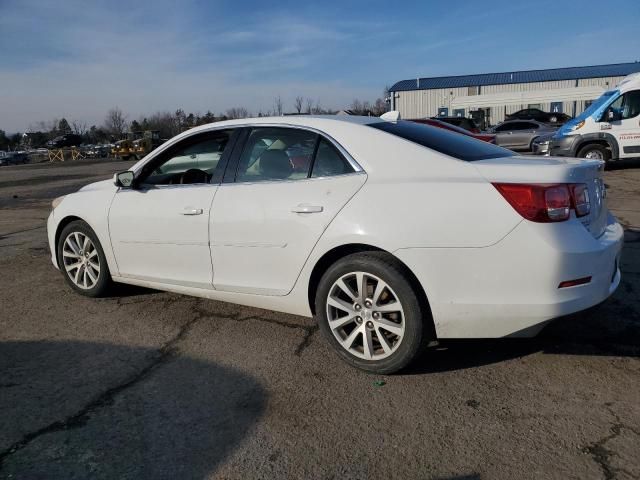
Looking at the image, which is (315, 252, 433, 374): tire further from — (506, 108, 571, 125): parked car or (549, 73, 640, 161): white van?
(506, 108, 571, 125): parked car

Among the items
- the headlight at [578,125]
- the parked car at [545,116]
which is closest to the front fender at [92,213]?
the headlight at [578,125]

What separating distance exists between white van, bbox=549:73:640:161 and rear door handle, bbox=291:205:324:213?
12179 mm

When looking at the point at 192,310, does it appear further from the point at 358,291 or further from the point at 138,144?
the point at 138,144

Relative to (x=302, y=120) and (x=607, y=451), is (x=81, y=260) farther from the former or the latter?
(x=607, y=451)

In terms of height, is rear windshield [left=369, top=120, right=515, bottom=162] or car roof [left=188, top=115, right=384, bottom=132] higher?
car roof [left=188, top=115, right=384, bottom=132]

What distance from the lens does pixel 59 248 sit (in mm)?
5164

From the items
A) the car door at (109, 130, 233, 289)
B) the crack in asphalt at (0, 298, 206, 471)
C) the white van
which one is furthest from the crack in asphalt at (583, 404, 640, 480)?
the white van

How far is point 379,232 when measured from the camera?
3.14 m

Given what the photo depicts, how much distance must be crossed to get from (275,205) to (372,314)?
966 mm

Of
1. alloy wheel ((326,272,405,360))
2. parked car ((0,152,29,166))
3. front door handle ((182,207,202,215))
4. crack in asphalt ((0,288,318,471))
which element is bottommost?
parked car ((0,152,29,166))

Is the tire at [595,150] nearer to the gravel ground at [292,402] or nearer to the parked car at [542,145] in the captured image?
the parked car at [542,145]

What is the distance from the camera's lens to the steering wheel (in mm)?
4385

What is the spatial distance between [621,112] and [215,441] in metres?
14.0

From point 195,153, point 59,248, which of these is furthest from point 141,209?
point 59,248
